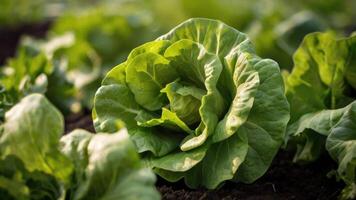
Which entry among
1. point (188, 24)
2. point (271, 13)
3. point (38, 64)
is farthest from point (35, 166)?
point (271, 13)

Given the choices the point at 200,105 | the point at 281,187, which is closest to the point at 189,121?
the point at 200,105

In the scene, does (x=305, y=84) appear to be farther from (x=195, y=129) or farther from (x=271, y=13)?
(x=271, y=13)

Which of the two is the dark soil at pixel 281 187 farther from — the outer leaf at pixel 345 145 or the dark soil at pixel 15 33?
the dark soil at pixel 15 33

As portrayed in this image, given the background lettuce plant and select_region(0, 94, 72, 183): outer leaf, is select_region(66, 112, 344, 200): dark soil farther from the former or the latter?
select_region(0, 94, 72, 183): outer leaf

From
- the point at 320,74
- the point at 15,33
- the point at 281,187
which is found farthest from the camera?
the point at 15,33

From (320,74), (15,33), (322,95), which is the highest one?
(320,74)

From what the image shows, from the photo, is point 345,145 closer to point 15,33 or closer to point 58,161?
point 58,161

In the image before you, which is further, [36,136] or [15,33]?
[15,33]

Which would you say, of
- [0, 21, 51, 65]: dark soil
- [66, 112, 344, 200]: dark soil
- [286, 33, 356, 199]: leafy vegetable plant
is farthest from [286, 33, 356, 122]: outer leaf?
[0, 21, 51, 65]: dark soil
